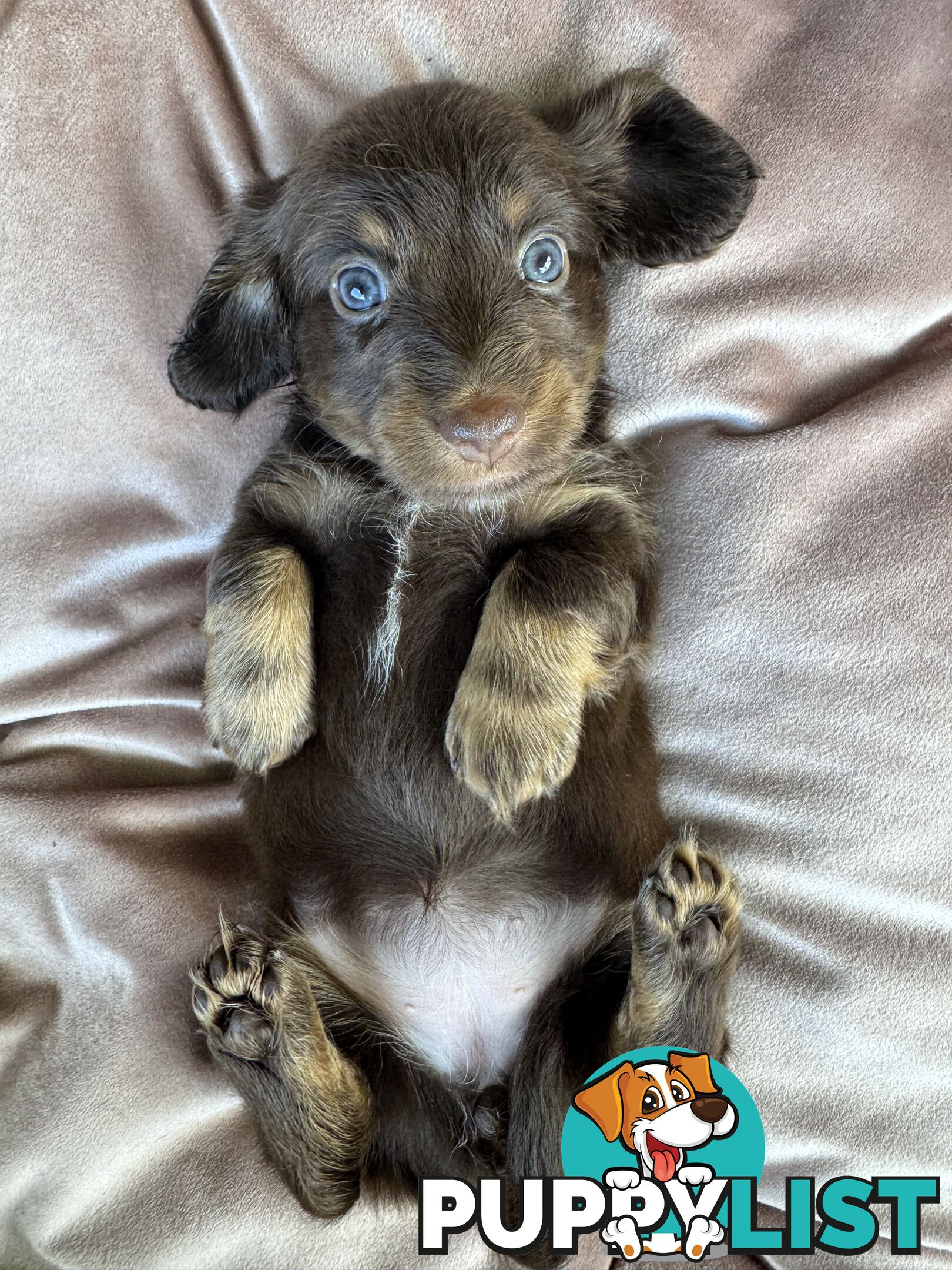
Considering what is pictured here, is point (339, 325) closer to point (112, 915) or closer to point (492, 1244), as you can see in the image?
point (112, 915)

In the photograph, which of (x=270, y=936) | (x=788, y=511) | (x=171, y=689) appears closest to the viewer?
(x=270, y=936)

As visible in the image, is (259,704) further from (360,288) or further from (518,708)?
(360,288)

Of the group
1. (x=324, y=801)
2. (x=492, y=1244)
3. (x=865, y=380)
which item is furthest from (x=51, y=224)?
(x=492, y=1244)

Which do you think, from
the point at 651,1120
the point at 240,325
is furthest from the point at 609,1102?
the point at 240,325

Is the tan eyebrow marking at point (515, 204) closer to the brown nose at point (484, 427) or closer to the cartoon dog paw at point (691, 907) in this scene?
the brown nose at point (484, 427)

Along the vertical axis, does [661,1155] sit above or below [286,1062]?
below

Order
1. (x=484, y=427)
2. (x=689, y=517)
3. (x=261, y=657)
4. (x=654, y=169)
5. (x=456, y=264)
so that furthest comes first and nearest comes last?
(x=689, y=517)
(x=654, y=169)
(x=261, y=657)
(x=456, y=264)
(x=484, y=427)

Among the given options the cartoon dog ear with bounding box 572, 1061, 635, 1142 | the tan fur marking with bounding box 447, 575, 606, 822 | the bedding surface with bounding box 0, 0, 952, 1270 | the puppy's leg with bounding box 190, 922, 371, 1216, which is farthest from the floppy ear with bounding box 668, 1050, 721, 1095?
the puppy's leg with bounding box 190, 922, 371, 1216
